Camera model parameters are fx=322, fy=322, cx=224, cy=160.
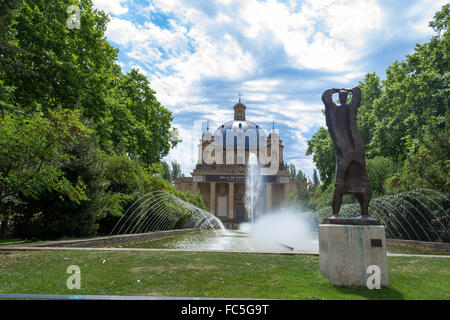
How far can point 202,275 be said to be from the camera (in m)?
5.56

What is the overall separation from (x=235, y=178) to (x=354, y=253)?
182ft

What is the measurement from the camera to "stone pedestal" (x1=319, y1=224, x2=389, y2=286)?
16.9 feet

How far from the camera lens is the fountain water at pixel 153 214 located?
16438 millimetres

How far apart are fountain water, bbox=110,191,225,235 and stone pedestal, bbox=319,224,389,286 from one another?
1191 centimetres

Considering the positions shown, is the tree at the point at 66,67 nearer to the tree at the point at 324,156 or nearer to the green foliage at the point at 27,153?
the green foliage at the point at 27,153

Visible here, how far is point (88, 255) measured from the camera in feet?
24.3

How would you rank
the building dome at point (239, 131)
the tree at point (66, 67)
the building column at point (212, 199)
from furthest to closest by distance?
the building dome at point (239, 131) < the building column at point (212, 199) < the tree at point (66, 67)

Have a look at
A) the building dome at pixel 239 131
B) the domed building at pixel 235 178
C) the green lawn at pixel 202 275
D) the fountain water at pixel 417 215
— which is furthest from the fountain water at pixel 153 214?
the building dome at pixel 239 131

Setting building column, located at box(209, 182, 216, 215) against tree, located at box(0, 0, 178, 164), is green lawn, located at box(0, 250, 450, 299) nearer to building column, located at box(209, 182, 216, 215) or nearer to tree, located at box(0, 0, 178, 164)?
tree, located at box(0, 0, 178, 164)

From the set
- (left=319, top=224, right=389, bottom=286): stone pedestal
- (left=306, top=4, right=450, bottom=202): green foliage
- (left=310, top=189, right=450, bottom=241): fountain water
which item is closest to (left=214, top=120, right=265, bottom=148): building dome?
(left=306, top=4, right=450, bottom=202): green foliage

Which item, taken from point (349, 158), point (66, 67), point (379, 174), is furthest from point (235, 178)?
point (349, 158)

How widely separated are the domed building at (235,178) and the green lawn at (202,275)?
47.8 metres
